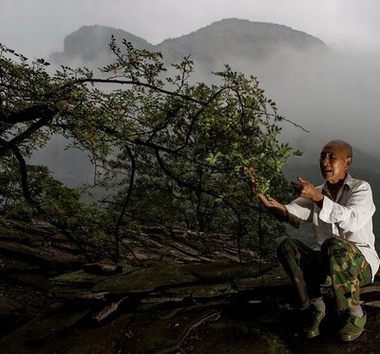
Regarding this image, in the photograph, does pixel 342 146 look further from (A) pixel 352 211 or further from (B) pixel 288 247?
(B) pixel 288 247

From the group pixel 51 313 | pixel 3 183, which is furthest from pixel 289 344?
pixel 3 183

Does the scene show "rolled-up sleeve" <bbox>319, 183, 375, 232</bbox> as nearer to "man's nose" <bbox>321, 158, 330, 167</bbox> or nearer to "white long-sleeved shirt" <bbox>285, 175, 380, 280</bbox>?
"white long-sleeved shirt" <bbox>285, 175, 380, 280</bbox>

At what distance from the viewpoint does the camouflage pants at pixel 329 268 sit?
5230 mm

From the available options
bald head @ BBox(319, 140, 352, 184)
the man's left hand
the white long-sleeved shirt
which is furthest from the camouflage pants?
bald head @ BBox(319, 140, 352, 184)

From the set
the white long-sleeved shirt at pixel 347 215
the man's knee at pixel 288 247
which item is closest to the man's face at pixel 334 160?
the white long-sleeved shirt at pixel 347 215

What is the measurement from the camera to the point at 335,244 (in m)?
5.25

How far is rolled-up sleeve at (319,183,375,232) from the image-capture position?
4996mm

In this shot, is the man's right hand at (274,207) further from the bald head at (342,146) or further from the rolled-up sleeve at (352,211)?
the bald head at (342,146)

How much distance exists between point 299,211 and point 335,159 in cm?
100

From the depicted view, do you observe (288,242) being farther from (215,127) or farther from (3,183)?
(3,183)

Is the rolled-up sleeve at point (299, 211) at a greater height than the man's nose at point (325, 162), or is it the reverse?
the man's nose at point (325, 162)

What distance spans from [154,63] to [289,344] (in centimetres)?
615

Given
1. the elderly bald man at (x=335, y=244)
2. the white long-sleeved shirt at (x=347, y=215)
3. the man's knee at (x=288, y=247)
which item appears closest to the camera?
the white long-sleeved shirt at (x=347, y=215)

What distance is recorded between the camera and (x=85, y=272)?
9.07m
